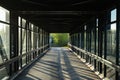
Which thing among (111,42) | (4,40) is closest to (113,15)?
(111,42)

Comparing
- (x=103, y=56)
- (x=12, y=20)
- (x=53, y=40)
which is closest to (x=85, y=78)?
(x=103, y=56)

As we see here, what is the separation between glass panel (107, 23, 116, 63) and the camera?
10.8m

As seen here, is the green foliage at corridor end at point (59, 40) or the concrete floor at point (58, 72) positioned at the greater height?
the green foliage at corridor end at point (59, 40)

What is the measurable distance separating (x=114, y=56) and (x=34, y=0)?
3649 mm

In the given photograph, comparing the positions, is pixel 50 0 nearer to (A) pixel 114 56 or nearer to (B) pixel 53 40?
(A) pixel 114 56

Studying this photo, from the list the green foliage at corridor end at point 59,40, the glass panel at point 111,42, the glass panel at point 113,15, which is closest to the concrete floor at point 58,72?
the glass panel at point 111,42

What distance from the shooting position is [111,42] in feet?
37.2

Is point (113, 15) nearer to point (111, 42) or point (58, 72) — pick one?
point (111, 42)

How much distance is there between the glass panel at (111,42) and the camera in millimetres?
10805

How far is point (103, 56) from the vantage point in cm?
1313

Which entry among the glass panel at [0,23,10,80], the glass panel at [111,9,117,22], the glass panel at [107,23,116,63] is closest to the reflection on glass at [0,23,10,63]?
the glass panel at [0,23,10,80]

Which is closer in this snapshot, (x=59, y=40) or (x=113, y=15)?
(x=113, y=15)

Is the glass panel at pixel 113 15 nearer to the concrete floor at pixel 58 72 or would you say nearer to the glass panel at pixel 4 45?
the concrete floor at pixel 58 72

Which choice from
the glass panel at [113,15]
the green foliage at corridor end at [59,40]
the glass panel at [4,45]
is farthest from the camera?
the green foliage at corridor end at [59,40]
